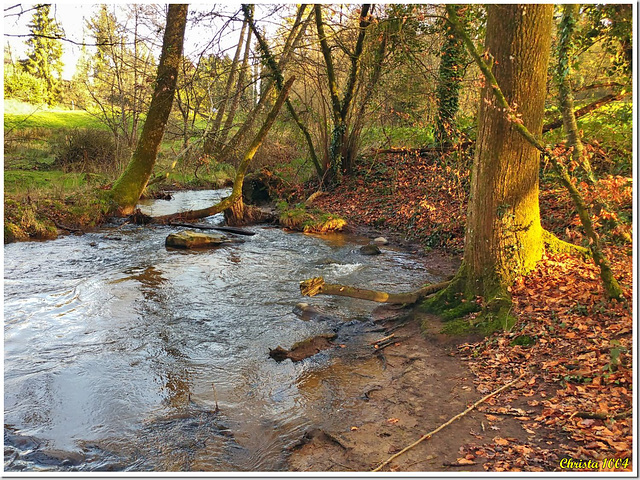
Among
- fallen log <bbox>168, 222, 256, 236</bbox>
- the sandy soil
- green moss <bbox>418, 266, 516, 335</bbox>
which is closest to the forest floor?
the sandy soil

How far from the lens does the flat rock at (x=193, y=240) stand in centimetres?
1249

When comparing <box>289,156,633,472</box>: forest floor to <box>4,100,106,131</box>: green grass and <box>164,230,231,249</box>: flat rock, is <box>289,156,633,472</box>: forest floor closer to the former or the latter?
<box>164,230,231,249</box>: flat rock

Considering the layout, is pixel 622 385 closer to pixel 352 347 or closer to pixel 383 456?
pixel 383 456

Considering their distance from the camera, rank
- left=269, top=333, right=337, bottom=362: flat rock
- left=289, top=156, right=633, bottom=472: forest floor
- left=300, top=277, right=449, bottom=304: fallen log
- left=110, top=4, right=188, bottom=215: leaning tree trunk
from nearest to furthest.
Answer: left=289, top=156, right=633, bottom=472: forest floor
left=269, top=333, right=337, bottom=362: flat rock
left=300, top=277, right=449, bottom=304: fallen log
left=110, top=4, right=188, bottom=215: leaning tree trunk

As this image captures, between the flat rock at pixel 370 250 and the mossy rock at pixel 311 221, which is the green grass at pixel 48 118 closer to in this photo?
the mossy rock at pixel 311 221

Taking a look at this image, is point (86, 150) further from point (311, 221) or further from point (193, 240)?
point (311, 221)

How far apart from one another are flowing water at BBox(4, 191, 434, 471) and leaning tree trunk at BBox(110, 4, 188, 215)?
372cm

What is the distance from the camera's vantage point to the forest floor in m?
3.63

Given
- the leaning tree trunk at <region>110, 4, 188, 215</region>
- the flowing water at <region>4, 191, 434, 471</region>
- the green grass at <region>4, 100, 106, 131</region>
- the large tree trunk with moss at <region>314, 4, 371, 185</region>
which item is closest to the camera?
the flowing water at <region>4, 191, 434, 471</region>

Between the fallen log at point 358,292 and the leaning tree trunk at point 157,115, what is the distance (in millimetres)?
10224

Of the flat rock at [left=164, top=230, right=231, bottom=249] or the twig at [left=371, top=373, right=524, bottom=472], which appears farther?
the flat rock at [left=164, top=230, right=231, bottom=249]

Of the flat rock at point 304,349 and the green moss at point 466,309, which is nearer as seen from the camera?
the green moss at point 466,309

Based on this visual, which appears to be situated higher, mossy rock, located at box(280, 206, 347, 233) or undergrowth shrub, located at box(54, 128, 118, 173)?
undergrowth shrub, located at box(54, 128, 118, 173)

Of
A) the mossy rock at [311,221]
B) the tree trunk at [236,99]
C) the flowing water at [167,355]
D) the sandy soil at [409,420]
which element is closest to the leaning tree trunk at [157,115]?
the tree trunk at [236,99]
